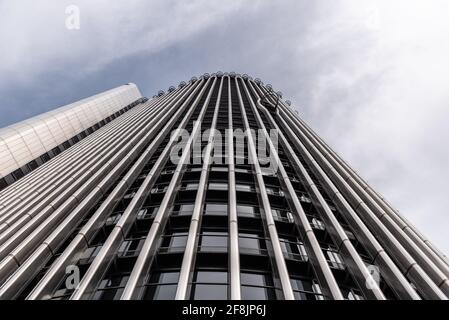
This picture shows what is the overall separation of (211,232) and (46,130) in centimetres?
3658

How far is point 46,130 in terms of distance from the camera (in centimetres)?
3972

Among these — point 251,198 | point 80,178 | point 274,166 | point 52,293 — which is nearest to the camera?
point 52,293

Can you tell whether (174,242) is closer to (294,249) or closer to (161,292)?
(161,292)

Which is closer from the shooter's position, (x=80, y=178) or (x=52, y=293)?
Answer: (x=52, y=293)

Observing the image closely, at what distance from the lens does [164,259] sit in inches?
476

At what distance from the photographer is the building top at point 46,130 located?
107 feet

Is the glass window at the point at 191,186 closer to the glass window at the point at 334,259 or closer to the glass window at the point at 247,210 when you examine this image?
the glass window at the point at 247,210

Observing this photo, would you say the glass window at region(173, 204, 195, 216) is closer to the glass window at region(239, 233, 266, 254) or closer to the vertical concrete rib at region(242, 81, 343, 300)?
the glass window at region(239, 233, 266, 254)

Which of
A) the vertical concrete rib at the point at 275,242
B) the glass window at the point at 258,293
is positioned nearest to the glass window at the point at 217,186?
the vertical concrete rib at the point at 275,242

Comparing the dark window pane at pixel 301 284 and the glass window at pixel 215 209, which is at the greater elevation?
the glass window at pixel 215 209

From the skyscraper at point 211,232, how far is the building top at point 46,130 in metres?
14.8
